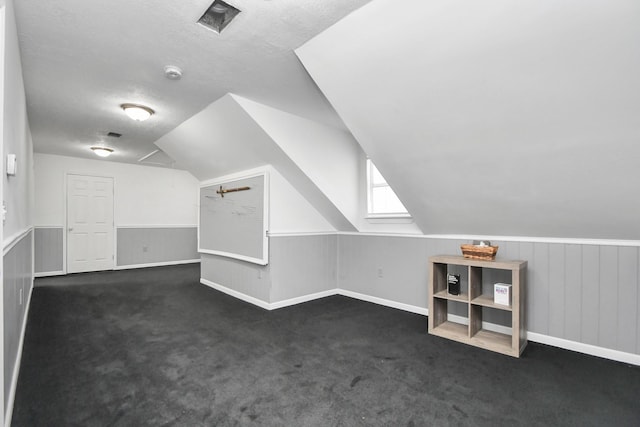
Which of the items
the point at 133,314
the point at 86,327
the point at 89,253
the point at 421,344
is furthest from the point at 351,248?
the point at 89,253

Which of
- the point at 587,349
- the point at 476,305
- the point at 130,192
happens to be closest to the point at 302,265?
the point at 476,305

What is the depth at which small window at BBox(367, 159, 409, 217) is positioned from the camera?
13.5 feet

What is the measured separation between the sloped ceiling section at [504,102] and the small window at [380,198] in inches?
43.8

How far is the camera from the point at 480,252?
2.92 m

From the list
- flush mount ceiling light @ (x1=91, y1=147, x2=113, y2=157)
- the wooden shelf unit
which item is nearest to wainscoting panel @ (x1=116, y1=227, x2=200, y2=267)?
flush mount ceiling light @ (x1=91, y1=147, x2=113, y2=157)

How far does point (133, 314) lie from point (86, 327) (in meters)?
0.50

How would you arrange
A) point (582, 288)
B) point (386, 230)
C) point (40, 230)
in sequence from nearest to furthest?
point (582, 288) < point (386, 230) < point (40, 230)

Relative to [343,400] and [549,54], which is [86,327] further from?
[549,54]

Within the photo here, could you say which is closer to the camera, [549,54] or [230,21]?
[549,54]

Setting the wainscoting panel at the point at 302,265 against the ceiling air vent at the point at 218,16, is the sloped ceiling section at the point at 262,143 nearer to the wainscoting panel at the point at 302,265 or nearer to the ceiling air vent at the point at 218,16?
the wainscoting panel at the point at 302,265

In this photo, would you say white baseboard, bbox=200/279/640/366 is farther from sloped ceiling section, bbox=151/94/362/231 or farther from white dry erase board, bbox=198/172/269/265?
sloped ceiling section, bbox=151/94/362/231

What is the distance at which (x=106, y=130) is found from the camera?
4.46m

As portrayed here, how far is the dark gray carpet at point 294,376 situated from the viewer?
1.83 meters

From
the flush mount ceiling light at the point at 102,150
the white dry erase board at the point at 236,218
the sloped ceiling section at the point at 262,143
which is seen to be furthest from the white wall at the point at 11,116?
the flush mount ceiling light at the point at 102,150
